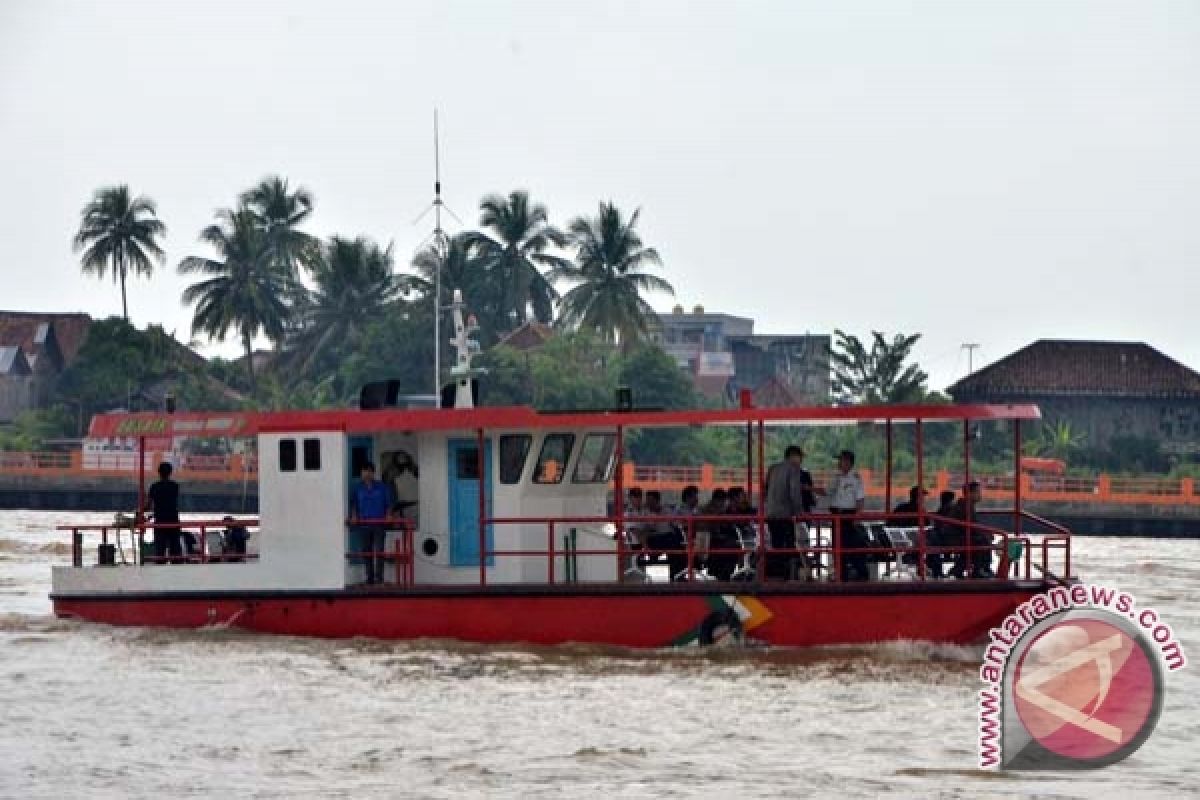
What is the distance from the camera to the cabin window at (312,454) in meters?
24.6

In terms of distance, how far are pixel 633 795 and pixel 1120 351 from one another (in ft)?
197

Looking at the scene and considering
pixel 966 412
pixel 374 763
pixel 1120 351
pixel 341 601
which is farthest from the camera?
pixel 1120 351

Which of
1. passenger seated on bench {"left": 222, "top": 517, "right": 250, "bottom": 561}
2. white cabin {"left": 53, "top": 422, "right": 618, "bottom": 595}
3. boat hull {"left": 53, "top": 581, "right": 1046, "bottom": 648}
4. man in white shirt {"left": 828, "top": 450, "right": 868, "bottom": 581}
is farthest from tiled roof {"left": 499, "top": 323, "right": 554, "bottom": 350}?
man in white shirt {"left": 828, "top": 450, "right": 868, "bottom": 581}

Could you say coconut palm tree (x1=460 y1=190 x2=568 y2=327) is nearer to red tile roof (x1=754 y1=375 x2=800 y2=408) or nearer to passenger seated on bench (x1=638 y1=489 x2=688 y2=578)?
red tile roof (x1=754 y1=375 x2=800 y2=408)

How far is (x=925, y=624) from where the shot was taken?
75.2 ft

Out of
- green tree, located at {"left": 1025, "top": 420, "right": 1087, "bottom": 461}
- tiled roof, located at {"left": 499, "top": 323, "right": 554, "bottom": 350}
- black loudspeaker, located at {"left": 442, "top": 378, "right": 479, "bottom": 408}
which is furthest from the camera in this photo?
tiled roof, located at {"left": 499, "top": 323, "right": 554, "bottom": 350}

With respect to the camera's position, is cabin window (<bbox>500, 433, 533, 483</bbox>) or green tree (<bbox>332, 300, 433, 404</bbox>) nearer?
cabin window (<bbox>500, 433, 533, 483</bbox>)

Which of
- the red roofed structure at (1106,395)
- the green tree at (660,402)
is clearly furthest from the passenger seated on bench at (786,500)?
the red roofed structure at (1106,395)

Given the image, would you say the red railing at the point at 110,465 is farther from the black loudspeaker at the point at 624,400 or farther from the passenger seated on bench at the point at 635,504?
the black loudspeaker at the point at 624,400

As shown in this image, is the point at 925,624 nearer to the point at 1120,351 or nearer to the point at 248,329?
the point at 1120,351

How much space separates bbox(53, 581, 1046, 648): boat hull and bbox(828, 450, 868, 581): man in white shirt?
615 millimetres

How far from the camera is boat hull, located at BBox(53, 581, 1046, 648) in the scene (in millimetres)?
22891

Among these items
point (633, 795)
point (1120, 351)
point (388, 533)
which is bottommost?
point (633, 795)

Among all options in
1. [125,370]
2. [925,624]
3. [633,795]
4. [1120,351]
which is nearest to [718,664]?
[925,624]
